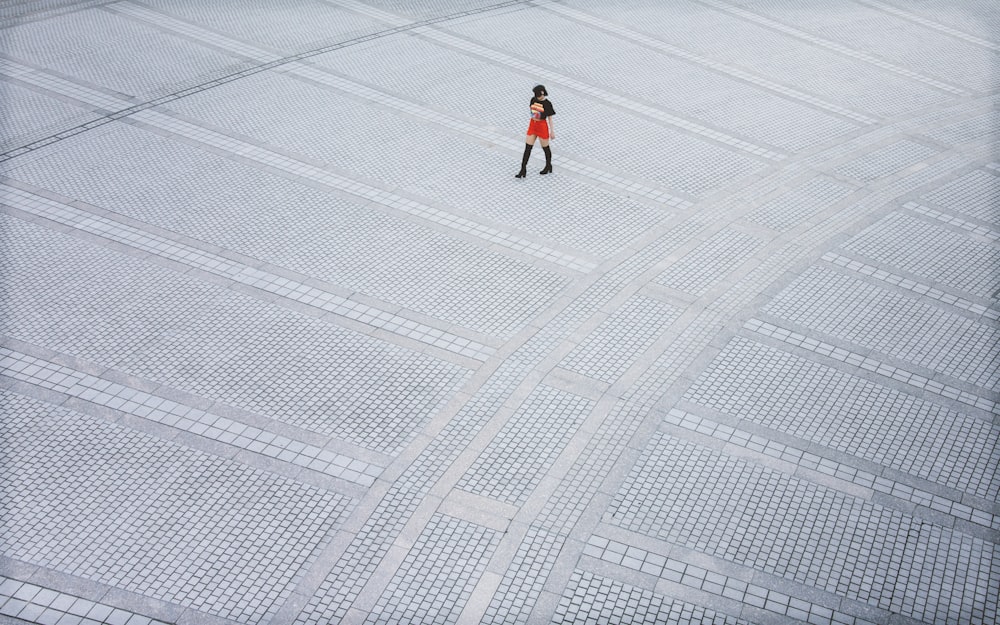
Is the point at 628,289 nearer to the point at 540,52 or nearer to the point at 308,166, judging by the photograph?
the point at 308,166

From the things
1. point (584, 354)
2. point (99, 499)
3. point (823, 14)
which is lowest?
point (99, 499)

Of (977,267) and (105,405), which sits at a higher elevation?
(977,267)

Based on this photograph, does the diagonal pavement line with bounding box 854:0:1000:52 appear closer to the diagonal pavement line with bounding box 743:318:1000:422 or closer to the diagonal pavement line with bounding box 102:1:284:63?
the diagonal pavement line with bounding box 743:318:1000:422

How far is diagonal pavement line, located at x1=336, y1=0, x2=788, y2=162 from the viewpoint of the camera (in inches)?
534

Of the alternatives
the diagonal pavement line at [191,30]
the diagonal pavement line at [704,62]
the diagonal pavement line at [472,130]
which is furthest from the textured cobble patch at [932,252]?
the diagonal pavement line at [191,30]

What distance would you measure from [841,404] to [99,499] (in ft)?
21.6

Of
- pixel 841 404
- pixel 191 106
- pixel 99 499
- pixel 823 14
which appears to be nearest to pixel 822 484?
pixel 841 404

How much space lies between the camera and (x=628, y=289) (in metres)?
10.2

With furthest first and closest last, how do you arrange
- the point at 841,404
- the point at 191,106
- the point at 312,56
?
1. the point at 312,56
2. the point at 191,106
3. the point at 841,404

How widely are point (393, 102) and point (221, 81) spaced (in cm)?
265

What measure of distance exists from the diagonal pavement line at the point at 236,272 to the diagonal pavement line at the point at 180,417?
1.84m

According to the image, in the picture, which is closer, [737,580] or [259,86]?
[737,580]

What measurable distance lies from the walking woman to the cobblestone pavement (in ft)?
1.29

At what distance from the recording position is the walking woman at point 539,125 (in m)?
11.7
